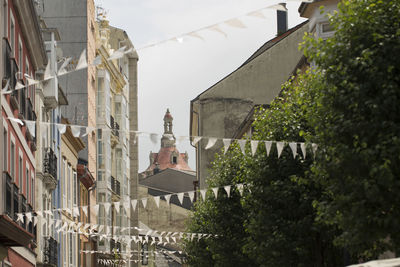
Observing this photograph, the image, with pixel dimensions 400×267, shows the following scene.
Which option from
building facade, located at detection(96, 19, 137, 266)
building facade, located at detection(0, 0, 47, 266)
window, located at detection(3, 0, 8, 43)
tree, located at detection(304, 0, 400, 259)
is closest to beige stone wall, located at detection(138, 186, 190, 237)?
building facade, located at detection(96, 19, 137, 266)

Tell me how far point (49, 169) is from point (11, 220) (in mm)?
15583

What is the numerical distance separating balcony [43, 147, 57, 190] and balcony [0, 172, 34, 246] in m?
10.6

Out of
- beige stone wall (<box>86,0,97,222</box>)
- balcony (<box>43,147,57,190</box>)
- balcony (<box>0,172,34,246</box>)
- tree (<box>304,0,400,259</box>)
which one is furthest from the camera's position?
beige stone wall (<box>86,0,97,222</box>)

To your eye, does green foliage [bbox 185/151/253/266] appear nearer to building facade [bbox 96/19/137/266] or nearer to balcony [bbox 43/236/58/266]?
balcony [bbox 43/236/58/266]

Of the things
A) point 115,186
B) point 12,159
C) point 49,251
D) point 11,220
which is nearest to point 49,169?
point 49,251

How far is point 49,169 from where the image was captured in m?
38.4

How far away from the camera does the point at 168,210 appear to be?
103 metres

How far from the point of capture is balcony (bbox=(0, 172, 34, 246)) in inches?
841

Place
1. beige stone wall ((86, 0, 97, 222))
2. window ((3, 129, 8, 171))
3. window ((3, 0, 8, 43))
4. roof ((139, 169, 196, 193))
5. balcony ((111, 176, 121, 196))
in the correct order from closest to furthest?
window ((3, 129, 8, 171)), window ((3, 0, 8, 43)), beige stone wall ((86, 0, 97, 222)), balcony ((111, 176, 121, 196)), roof ((139, 169, 196, 193))

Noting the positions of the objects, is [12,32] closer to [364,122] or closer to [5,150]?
[5,150]

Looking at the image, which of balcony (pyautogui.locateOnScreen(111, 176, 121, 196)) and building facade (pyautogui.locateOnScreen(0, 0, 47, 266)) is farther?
balcony (pyautogui.locateOnScreen(111, 176, 121, 196))

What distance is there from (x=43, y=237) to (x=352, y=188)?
2247cm

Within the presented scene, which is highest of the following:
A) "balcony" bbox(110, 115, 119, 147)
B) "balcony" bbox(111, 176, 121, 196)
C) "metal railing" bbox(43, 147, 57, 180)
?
"balcony" bbox(110, 115, 119, 147)

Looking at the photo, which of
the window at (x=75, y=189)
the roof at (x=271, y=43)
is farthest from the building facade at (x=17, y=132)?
the roof at (x=271, y=43)
